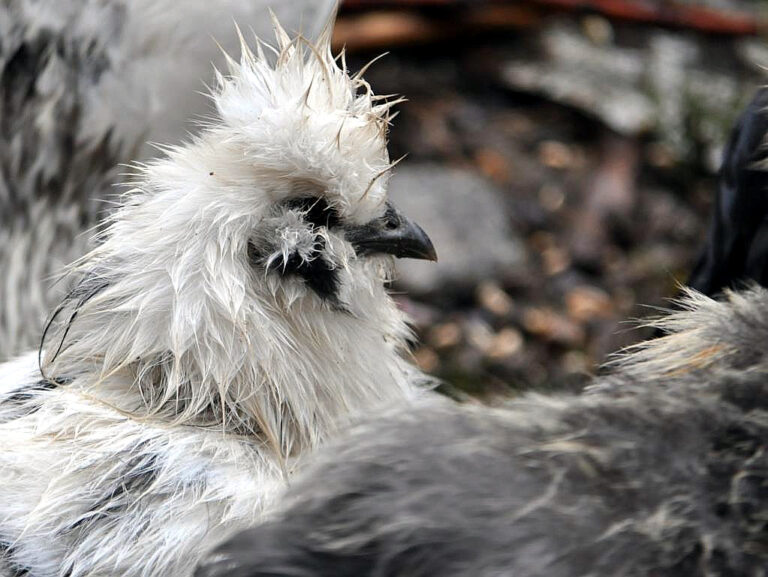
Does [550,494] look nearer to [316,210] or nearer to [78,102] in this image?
[316,210]

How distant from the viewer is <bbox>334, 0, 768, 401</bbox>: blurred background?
4.14m

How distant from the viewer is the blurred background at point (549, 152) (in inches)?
163

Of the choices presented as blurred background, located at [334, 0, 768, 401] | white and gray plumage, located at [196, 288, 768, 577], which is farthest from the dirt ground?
white and gray plumage, located at [196, 288, 768, 577]

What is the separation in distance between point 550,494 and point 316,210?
631 millimetres

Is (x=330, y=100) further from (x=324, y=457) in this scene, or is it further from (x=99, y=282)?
(x=324, y=457)

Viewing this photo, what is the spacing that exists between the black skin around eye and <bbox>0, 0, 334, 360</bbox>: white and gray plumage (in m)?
0.80

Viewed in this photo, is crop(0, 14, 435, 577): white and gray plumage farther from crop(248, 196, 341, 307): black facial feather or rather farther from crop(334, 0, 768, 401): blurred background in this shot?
crop(334, 0, 768, 401): blurred background

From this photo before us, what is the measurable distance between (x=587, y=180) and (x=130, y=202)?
131 inches

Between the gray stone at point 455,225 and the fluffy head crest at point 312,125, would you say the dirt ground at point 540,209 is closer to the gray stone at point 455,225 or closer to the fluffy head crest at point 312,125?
the gray stone at point 455,225

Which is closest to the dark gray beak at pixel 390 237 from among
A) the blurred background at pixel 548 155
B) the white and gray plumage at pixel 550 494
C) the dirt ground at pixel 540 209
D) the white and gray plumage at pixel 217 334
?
the white and gray plumage at pixel 217 334

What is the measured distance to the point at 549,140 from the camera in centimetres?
483

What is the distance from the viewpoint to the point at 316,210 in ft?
4.88

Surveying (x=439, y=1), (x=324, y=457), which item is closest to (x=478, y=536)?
(x=324, y=457)

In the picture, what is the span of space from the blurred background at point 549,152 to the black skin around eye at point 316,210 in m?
2.33
